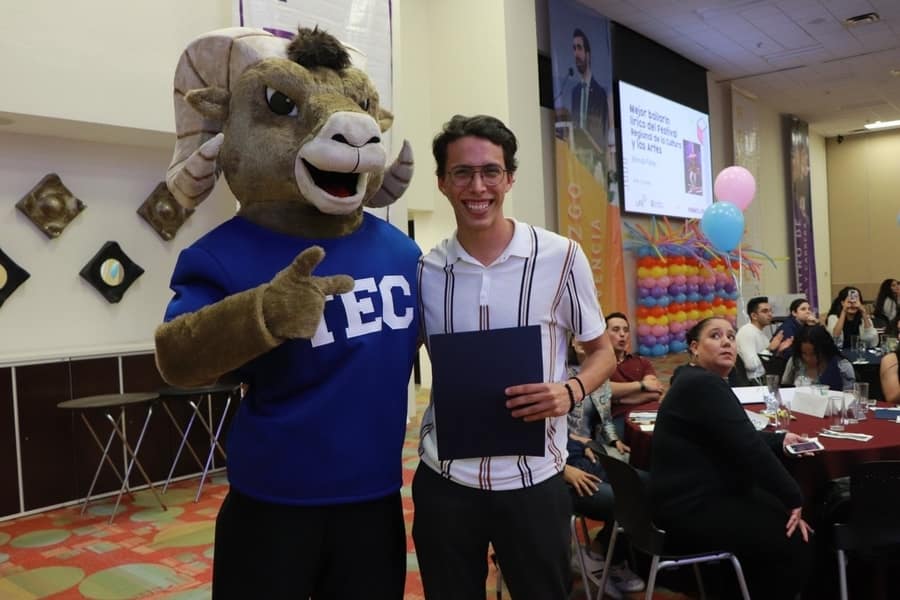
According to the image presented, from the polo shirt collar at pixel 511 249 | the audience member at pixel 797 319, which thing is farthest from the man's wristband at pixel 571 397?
the audience member at pixel 797 319

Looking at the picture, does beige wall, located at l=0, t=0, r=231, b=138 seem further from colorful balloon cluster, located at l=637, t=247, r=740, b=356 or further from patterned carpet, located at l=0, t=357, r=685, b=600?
colorful balloon cluster, located at l=637, t=247, r=740, b=356

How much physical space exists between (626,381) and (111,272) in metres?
3.46

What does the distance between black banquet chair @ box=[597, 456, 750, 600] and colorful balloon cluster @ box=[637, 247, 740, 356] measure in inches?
267

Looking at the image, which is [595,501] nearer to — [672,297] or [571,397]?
[571,397]

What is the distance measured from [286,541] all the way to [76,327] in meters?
3.92

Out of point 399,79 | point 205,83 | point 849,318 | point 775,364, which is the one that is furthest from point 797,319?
point 205,83

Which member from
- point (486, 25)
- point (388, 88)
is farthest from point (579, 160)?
point (388, 88)

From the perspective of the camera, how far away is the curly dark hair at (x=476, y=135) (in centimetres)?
161

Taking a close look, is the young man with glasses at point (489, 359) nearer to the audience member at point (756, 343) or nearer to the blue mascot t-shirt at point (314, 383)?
the blue mascot t-shirt at point (314, 383)

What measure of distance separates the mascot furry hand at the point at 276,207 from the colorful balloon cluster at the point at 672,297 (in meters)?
7.71

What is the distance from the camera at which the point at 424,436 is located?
1666mm

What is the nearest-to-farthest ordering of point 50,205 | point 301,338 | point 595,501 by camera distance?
point 301,338
point 595,501
point 50,205

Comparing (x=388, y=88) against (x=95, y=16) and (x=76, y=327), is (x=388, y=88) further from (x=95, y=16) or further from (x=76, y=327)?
(x=76, y=327)

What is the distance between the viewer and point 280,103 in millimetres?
1617
